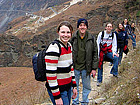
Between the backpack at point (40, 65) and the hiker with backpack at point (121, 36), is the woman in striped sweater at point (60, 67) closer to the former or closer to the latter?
the backpack at point (40, 65)

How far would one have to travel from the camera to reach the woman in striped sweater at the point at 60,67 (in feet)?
6.86

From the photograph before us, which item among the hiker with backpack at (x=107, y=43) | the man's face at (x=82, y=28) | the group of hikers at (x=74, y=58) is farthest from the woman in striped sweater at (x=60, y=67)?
the hiker with backpack at (x=107, y=43)

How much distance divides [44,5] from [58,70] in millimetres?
92990

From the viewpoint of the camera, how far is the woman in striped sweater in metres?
2.09

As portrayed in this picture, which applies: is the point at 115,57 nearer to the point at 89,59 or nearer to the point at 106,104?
the point at 89,59

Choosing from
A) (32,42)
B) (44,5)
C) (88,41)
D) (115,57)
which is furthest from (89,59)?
(44,5)

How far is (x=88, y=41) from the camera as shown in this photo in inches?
138

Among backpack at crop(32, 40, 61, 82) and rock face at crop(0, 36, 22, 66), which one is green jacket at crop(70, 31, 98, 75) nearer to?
backpack at crop(32, 40, 61, 82)

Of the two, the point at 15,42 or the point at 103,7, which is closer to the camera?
the point at 15,42

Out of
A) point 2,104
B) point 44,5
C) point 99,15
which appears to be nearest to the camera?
point 2,104

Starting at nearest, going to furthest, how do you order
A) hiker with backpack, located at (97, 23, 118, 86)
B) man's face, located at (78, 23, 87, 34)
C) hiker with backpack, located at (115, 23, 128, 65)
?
man's face, located at (78, 23, 87, 34) → hiker with backpack, located at (97, 23, 118, 86) → hiker with backpack, located at (115, 23, 128, 65)

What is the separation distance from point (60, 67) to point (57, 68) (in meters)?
0.05

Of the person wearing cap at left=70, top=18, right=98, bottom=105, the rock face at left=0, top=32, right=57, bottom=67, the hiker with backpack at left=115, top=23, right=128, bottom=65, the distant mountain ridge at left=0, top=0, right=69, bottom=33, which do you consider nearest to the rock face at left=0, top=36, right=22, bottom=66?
the rock face at left=0, top=32, right=57, bottom=67

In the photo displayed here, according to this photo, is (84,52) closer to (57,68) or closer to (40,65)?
(57,68)
